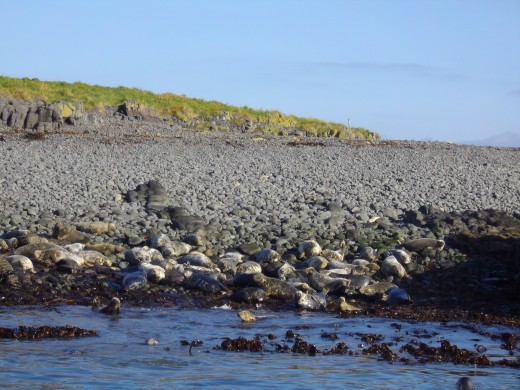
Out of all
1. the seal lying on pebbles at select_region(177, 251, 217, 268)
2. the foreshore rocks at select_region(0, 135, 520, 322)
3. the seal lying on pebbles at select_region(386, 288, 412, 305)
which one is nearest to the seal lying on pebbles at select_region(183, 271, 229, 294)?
the foreshore rocks at select_region(0, 135, 520, 322)

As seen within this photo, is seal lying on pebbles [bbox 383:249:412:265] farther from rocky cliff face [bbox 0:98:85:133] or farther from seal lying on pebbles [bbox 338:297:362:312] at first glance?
rocky cliff face [bbox 0:98:85:133]

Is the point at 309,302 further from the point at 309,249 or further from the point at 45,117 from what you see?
the point at 45,117

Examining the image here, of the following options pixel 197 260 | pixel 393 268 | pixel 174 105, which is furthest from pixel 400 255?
pixel 174 105

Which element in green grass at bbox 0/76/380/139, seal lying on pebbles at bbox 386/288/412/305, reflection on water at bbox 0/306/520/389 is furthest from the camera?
green grass at bbox 0/76/380/139

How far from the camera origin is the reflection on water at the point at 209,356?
258 inches

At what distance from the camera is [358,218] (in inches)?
540

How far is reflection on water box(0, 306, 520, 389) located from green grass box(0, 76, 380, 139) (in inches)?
871

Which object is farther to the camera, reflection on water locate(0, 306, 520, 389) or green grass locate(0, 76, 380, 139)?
green grass locate(0, 76, 380, 139)

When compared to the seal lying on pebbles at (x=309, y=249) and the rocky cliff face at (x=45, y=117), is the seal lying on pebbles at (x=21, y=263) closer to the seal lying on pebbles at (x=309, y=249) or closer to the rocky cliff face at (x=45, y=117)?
the seal lying on pebbles at (x=309, y=249)

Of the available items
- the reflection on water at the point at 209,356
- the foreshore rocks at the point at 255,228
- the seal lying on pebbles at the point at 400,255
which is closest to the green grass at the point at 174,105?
the foreshore rocks at the point at 255,228

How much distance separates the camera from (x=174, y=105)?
36500 mm

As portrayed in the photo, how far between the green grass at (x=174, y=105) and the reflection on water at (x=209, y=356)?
22132 mm

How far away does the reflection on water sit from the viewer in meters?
6.55

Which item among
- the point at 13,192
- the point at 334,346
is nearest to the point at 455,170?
the point at 13,192
